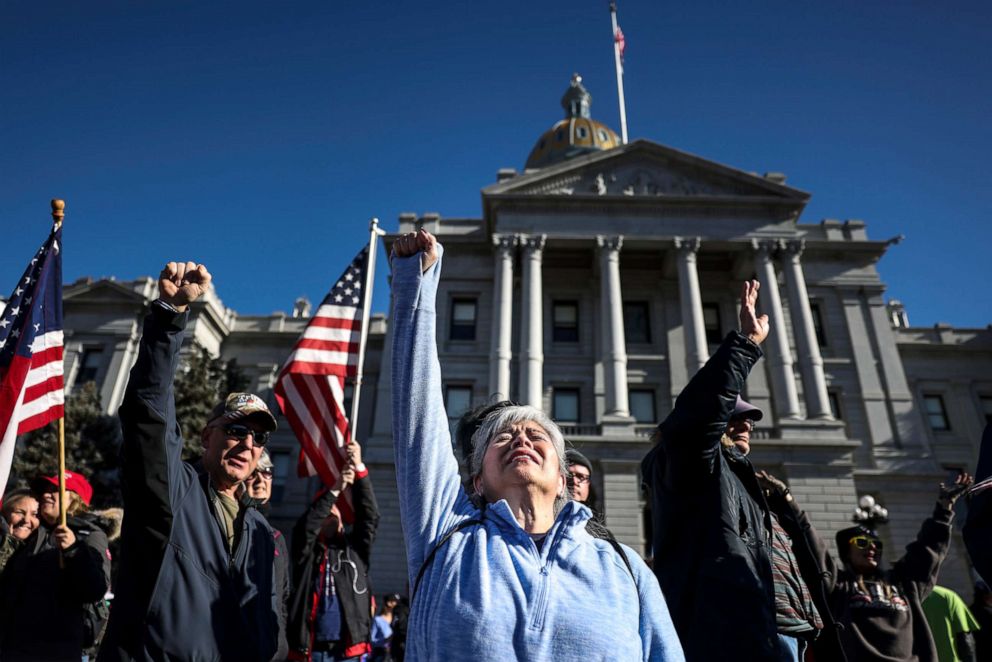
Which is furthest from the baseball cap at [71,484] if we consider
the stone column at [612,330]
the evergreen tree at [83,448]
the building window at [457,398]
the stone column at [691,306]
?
the stone column at [691,306]

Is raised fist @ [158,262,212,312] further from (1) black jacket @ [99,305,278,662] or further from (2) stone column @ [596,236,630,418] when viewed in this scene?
(2) stone column @ [596,236,630,418]

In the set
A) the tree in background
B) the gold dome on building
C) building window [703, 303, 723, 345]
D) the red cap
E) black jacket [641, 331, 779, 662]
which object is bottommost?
black jacket [641, 331, 779, 662]

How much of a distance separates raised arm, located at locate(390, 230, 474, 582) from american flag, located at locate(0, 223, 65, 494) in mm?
3524

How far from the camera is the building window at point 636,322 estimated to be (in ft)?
88.6

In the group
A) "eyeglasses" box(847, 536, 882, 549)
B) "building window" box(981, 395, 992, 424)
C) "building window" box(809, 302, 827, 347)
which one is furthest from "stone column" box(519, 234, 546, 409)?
"building window" box(981, 395, 992, 424)

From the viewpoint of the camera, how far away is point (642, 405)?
25.5 meters

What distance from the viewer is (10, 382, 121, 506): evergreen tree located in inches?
835

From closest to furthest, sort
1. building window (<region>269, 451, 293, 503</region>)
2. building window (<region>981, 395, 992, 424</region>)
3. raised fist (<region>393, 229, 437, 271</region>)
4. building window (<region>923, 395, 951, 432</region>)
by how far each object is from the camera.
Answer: raised fist (<region>393, 229, 437, 271</region>) → building window (<region>923, 395, 951, 432</region>) → building window (<region>269, 451, 293, 503</region>) → building window (<region>981, 395, 992, 424</region>)

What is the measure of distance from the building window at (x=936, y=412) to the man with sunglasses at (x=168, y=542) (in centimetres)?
3232

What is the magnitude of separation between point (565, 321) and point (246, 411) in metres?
24.6

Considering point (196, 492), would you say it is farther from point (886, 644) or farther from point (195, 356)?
point (195, 356)

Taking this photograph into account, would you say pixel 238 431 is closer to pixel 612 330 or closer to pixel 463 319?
pixel 612 330

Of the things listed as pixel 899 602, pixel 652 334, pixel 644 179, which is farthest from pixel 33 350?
pixel 644 179

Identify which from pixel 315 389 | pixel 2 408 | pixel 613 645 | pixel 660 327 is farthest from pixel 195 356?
pixel 613 645
